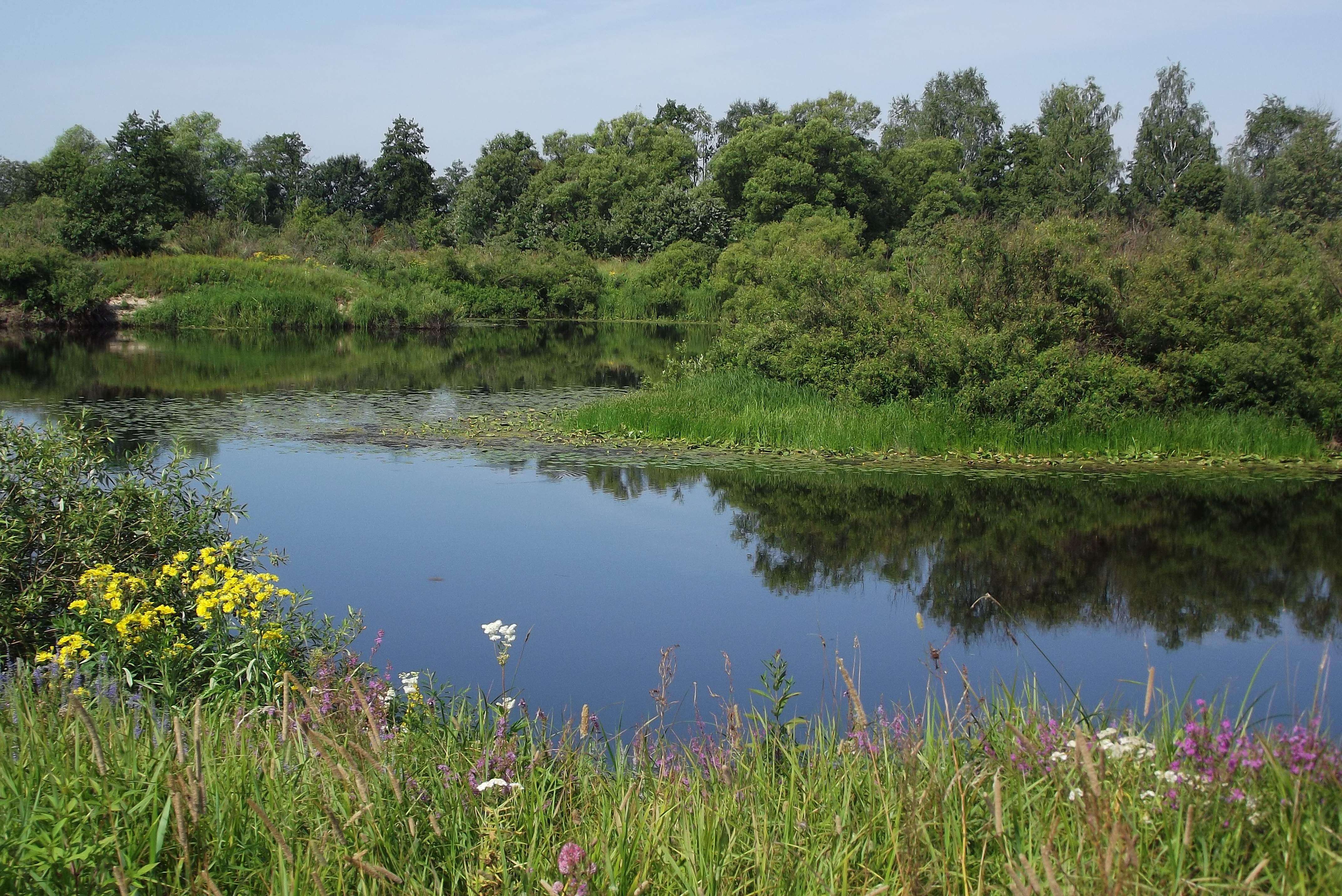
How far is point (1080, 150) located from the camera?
53.3 meters

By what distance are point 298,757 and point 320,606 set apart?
14.3ft

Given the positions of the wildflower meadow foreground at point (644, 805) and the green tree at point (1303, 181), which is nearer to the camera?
the wildflower meadow foreground at point (644, 805)

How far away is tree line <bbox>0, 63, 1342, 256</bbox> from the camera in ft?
142

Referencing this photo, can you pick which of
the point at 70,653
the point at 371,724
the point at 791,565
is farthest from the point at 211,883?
the point at 791,565

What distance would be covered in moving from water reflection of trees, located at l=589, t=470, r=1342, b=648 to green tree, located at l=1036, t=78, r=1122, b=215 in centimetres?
4146

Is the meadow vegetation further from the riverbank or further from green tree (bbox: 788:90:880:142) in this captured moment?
green tree (bbox: 788:90:880:142)

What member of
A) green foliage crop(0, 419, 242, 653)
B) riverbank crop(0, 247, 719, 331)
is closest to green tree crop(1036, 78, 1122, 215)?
riverbank crop(0, 247, 719, 331)

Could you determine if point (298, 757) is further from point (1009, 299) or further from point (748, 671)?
point (1009, 299)

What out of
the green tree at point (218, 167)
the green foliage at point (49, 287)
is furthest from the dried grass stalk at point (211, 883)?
the green tree at point (218, 167)

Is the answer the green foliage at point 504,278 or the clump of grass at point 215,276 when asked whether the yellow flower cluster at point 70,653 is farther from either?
the green foliage at point 504,278

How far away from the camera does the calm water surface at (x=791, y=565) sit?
673 centimetres

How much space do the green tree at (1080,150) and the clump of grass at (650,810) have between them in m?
50.4

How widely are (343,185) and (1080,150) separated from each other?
142 feet

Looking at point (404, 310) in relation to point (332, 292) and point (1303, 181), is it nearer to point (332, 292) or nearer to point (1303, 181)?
point (332, 292)
